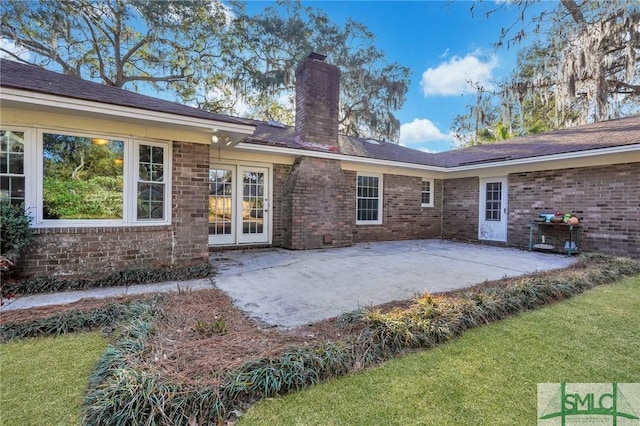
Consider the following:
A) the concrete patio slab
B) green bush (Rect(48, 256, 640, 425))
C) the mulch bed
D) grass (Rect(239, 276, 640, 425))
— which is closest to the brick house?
the concrete patio slab

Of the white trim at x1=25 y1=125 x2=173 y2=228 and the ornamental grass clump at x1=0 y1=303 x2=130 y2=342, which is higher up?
the white trim at x1=25 y1=125 x2=173 y2=228

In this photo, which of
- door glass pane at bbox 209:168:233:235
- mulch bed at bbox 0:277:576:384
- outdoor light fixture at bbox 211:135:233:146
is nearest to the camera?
mulch bed at bbox 0:277:576:384

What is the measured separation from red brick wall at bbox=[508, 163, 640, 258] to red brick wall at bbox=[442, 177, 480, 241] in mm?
1289

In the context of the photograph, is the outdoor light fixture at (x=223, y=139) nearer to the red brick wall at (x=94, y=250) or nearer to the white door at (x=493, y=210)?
the red brick wall at (x=94, y=250)

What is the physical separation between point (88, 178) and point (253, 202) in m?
3.89

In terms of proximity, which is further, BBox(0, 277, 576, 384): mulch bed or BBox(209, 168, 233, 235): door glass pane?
BBox(209, 168, 233, 235): door glass pane

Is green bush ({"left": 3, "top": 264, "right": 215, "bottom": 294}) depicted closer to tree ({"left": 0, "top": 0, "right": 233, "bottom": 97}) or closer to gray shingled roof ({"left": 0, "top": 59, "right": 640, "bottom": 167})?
gray shingled roof ({"left": 0, "top": 59, "right": 640, "bottom": 167})

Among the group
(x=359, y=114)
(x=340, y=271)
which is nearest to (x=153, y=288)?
(x=340, y=271)

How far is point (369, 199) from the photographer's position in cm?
1015

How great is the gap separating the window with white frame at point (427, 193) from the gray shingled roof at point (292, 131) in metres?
1.53

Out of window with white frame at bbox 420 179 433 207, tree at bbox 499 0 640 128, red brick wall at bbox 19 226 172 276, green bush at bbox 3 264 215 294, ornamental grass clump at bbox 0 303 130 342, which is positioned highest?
tree at bbox 499 0 640 128

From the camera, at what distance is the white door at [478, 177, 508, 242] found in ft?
32.0

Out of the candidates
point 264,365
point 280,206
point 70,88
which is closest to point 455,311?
point 264,365

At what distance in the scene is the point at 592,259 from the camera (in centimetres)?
655
